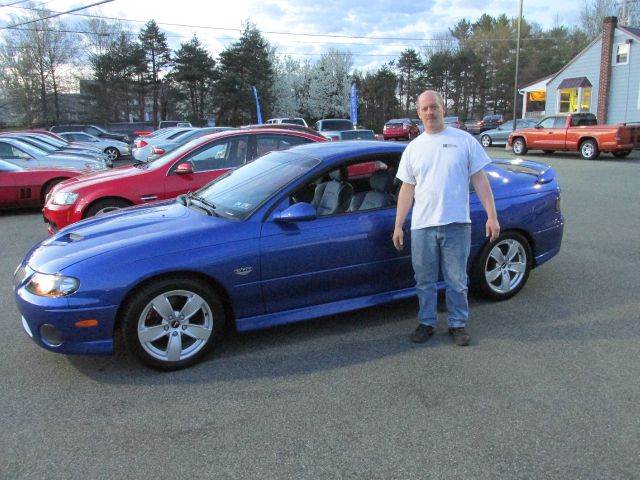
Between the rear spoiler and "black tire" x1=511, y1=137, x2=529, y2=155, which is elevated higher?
the rear spoiler

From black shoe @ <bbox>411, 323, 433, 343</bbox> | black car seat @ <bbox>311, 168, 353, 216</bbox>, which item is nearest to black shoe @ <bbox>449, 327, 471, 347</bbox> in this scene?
black shoe @ <bbox>411, 323, 433, 343</bbox>

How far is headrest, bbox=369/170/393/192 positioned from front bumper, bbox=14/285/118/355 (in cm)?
225

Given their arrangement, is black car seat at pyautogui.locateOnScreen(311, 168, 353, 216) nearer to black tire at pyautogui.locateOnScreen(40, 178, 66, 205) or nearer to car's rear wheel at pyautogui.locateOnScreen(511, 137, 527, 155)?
black tire at pyautogui.locateOnScreen(40, 178, 66, 205)

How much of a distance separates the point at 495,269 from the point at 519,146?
1872 centimetres

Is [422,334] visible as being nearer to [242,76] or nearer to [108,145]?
[108,145]

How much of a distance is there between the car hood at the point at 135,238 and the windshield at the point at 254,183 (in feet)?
0.64

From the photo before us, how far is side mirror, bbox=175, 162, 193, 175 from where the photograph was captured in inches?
286

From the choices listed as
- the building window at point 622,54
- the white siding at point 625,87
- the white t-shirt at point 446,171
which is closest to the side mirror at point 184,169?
the white t-shirt at point 446,171

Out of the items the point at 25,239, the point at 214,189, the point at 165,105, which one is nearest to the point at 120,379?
the point at 214,189

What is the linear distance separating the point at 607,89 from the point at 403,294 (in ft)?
101

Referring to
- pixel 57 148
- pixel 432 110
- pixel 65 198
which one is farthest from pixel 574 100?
pixel 432 110

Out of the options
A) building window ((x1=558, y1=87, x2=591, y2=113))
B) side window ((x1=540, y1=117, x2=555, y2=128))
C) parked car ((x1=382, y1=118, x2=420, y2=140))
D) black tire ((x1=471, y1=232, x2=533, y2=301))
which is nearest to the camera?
black tire ((x1=471, y1=232, x2=533, y2=301))

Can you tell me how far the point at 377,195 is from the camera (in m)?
4.40

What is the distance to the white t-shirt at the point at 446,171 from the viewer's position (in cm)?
378
